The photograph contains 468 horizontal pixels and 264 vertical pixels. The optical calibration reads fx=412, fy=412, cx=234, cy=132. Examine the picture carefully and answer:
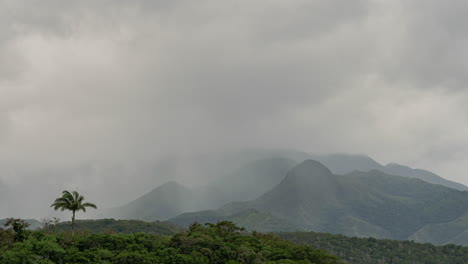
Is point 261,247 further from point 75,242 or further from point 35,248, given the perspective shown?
point 35,248

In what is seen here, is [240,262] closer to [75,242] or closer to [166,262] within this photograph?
[166,262]

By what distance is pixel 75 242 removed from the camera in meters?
124

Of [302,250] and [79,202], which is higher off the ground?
[79,202]

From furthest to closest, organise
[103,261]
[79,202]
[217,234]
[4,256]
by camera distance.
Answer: [217,234] < [79,202] < [103,261] < [4,256]

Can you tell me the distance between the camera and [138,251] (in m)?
116

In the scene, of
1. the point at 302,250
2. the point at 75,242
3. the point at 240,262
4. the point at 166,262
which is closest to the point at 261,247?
the point at 302,250

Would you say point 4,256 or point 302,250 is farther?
point 302,250

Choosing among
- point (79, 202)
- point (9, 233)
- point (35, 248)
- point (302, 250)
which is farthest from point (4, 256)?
point (302, 250)

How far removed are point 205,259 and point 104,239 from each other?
31.9 metres

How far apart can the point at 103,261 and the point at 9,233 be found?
33711 mm

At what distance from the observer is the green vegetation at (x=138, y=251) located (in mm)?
108000

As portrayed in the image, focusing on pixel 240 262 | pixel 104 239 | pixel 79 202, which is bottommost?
pixel 240 262

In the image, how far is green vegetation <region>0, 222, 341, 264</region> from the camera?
108 m

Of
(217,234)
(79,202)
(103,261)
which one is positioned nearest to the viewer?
(103,261)
